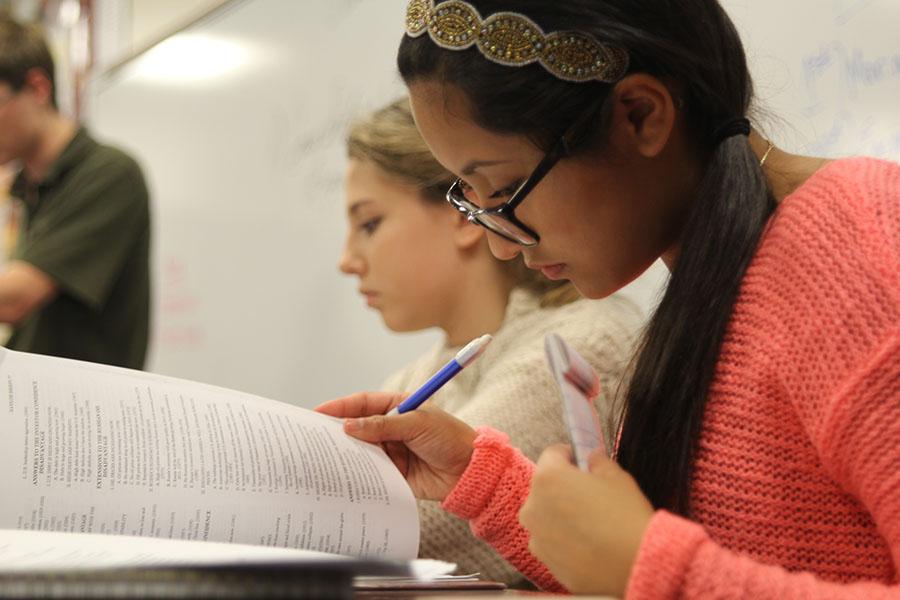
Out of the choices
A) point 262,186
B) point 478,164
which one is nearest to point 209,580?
point 478,164

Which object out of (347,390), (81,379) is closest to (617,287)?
(81,379)

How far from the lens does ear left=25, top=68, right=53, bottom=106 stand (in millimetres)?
2107

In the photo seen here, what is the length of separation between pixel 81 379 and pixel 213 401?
0.31 ft

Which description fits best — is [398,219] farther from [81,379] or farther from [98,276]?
[98,276]

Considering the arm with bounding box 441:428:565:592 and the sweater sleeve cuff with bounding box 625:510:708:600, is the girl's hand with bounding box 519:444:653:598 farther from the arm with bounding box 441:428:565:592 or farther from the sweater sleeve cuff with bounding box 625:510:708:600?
the arm with bounding box 441:428:565:592

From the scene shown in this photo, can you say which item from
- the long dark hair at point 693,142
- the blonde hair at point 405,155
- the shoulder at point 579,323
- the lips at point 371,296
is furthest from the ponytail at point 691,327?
the lips at point 371,296

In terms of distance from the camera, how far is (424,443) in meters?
0.83

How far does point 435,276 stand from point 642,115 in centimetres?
62

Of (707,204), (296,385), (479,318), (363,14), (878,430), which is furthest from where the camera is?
(296,385)

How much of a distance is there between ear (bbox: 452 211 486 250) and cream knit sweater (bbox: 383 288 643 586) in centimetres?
17

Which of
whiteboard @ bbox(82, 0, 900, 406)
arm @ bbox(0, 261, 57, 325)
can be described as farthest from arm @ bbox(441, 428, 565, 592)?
arm @ bbox(0, 261, 57, 325)

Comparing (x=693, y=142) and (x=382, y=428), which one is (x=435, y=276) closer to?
(x=382, y=428)

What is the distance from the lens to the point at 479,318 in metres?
1.26

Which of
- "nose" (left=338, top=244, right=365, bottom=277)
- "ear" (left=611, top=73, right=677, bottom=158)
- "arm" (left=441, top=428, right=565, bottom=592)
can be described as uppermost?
"ear" (left=611, top=73, right=677, bottom=158)
